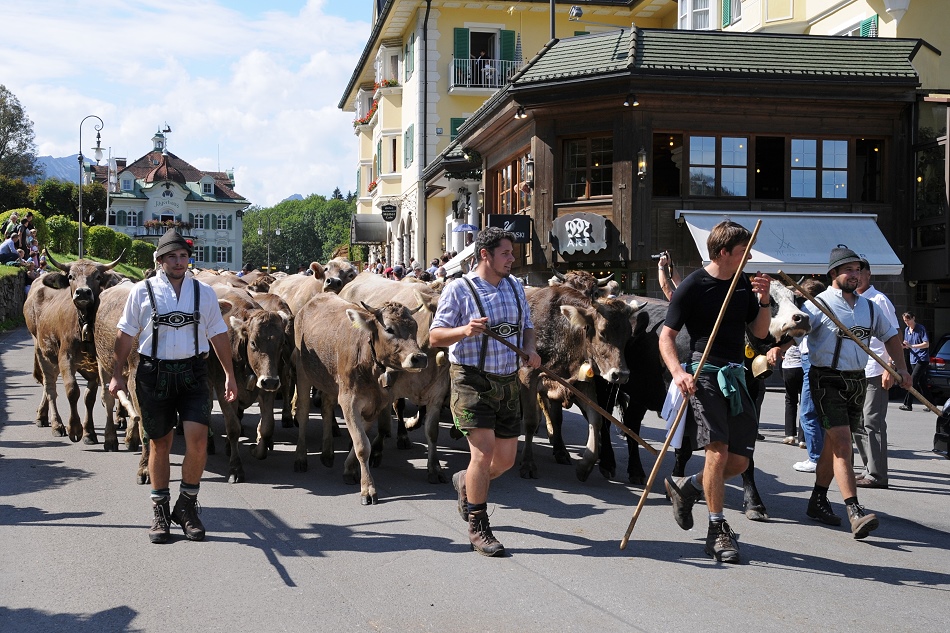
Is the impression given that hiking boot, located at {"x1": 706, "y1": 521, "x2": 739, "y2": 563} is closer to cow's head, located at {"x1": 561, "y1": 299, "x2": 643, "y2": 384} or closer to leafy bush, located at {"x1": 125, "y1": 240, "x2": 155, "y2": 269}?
cow's head, located at {"x1": 561, "y1": 299, "x2": 643, "y2": 384}

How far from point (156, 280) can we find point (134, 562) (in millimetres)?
2037

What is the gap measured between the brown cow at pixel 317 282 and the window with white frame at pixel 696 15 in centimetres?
2164

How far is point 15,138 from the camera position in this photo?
7906 centimetres

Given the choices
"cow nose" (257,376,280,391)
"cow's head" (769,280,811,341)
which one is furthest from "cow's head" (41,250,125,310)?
"cow's head" (769,280,811,341)

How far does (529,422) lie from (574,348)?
872mm

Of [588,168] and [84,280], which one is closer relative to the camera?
[84,280]

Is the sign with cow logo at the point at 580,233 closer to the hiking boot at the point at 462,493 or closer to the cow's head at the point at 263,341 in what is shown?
the cow's head at the point at 263,341

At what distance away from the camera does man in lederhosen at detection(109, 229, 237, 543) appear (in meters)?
6.72

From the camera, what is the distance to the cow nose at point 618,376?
8.37 metres

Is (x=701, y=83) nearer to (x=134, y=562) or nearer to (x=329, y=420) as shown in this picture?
(x=329, y=420)

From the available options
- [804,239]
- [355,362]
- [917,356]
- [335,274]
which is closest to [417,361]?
[355,362]

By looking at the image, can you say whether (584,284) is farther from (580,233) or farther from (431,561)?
(580,233)

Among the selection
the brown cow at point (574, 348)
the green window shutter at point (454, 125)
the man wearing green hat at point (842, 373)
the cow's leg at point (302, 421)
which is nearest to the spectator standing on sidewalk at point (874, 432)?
the man wearing green hat at point (842, 373)

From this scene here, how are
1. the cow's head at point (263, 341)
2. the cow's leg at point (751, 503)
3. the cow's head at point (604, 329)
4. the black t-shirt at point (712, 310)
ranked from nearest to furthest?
the black t-shirt at point (712, 310) < the cow's leg at point (751, 503) < the cow's head at point (604, 329) < the cow's head at point (263, 341)
